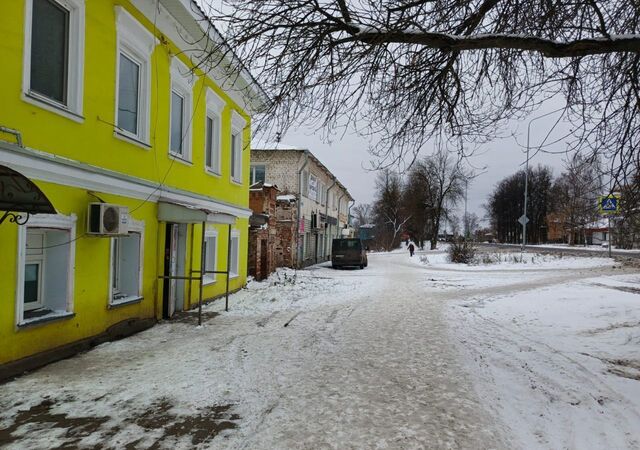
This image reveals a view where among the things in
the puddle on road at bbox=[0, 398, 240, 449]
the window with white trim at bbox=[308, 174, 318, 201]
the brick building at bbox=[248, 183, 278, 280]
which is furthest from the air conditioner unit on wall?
the window with white trim at bbox=[308, 174, 318, 201]

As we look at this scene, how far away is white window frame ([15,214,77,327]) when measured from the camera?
5.11 m

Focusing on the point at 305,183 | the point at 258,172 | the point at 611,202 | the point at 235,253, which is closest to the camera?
the point at 611,202

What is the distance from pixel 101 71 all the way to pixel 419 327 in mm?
6679

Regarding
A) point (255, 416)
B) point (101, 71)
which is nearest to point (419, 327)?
point (255, 416)

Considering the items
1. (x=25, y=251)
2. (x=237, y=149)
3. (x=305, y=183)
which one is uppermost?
(x=305, y=183)

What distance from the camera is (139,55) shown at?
7.59m

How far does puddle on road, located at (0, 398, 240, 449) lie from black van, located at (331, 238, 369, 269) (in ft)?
70.4

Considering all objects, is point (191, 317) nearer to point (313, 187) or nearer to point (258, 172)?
point (258, 172)

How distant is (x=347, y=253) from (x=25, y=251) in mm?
20979

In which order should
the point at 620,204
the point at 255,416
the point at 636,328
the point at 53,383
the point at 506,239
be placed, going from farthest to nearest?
the point at 506,239 < the point at 636,328 < the point at 620,204 < the point at 53,383 < the point at 255,416

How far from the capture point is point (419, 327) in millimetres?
8609

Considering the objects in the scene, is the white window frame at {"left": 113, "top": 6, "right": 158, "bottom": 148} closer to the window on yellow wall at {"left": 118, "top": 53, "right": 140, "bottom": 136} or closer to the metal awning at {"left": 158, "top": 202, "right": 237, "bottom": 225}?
the window on yellow wall at {"left": 118, "top": 53, "right": 140, "bottom": 136}

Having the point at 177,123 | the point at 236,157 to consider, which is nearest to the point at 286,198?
the point at 236,157

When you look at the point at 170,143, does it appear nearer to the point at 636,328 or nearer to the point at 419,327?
the point at 419,327
